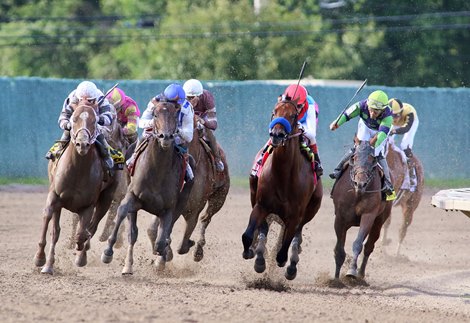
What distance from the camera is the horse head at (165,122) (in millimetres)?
11539

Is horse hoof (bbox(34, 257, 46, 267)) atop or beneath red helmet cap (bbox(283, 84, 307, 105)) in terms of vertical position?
beneath

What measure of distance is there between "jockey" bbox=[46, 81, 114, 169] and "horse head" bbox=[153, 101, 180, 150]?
3.38ft

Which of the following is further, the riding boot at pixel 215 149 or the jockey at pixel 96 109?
the riding boot at pixel 215 149

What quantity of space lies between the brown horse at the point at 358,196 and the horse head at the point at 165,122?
8.28ft

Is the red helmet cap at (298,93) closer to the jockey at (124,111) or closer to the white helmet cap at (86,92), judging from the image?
the white helmet cap at (86,92)

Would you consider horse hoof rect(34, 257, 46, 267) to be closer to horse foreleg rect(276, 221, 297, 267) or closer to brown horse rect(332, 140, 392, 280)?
horse foreleg rect(276, 221, 297, 267)

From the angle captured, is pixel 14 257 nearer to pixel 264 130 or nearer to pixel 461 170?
pixel 264 130

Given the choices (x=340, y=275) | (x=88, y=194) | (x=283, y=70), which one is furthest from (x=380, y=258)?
(x=283, y=70)

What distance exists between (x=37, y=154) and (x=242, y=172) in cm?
485

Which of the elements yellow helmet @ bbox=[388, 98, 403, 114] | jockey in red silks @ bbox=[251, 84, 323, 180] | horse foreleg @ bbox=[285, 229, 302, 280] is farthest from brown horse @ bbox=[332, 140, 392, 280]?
yellow helmet @ bbox=[388, 98, 403, 114]

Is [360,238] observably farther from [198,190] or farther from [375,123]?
[198,190]

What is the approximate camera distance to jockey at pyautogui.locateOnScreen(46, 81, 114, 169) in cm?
1245

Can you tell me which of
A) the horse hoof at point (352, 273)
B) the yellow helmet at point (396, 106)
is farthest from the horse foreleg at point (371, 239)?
the yellow helmet at point (396, 106)

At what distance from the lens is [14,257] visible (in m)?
14.2
